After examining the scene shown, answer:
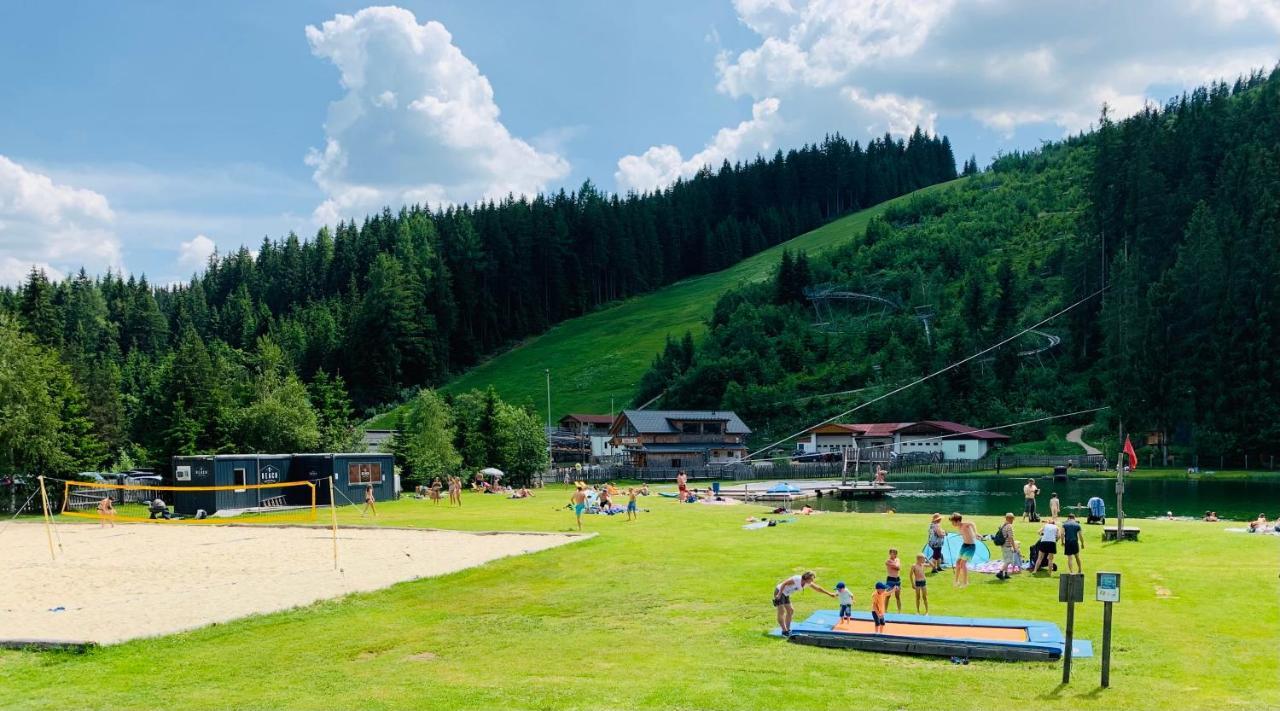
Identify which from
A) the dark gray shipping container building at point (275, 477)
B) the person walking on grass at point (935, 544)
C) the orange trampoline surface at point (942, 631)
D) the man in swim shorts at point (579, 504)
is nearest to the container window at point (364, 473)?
the dark gray shipping container building at point (275, 477)

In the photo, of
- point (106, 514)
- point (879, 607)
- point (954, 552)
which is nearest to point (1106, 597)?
point (879, 607)

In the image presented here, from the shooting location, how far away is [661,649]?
53.2ft

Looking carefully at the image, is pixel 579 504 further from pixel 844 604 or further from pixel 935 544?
pixel 844 604

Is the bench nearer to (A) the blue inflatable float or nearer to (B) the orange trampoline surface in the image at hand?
(A) the blue inflatable float

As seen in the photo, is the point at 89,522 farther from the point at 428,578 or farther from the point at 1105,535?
the point at 1105,535

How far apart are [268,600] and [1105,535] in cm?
2338

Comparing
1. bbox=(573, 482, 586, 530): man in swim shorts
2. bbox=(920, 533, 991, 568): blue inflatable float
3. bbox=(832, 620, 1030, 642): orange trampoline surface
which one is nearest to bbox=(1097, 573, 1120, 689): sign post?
bbox=(832, 620, 1030, 642): orange trampoline surface

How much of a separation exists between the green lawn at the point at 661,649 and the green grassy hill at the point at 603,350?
8935 centimetres

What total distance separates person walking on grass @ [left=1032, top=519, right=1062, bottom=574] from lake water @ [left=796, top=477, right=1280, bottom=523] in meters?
26.9

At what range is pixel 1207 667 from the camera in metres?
14.4

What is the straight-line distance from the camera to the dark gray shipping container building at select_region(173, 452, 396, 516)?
45.9 metres

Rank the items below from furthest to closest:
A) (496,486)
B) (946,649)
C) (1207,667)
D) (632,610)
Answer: (496,486)
(632,610)
(946,649)
(1207,667)

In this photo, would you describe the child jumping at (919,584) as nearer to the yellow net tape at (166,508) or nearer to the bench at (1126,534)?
the bench at (1126,534)

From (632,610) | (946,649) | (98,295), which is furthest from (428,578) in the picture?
(98,295)
